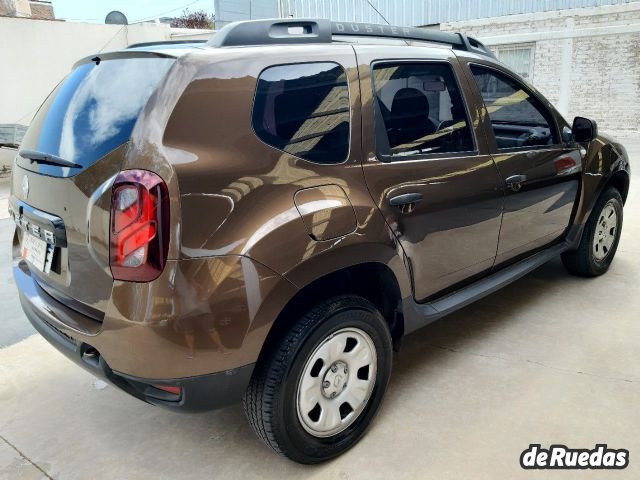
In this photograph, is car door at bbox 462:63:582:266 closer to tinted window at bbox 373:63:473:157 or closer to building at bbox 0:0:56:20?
tinted window at bbox 373:63:473:157

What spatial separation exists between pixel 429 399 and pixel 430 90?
151 cm

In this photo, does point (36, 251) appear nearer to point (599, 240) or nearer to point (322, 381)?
point (322, 381)

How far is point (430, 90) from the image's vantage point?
2564mm

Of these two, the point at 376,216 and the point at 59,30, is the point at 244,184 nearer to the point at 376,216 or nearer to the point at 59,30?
the point at 376,216

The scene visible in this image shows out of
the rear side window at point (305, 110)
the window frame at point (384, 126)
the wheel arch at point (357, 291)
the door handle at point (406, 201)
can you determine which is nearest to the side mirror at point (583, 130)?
the window frame at point (384, 126)

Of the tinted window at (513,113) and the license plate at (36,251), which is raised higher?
the tinted window at (513,113)

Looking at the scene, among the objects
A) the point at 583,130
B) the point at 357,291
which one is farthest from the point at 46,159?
the point at 583,130

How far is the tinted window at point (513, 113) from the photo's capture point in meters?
2.82

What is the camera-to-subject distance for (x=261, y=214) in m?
1.73

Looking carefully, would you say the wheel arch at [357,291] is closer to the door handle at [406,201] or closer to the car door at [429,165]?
the car door at [429,165]

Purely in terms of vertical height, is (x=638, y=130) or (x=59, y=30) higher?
(x=59, y=30)

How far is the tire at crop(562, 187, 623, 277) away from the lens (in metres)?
3.76

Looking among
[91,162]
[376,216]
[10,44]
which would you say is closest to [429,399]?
[376,216]

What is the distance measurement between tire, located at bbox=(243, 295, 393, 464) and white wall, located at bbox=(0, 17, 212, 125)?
28.9 ft
